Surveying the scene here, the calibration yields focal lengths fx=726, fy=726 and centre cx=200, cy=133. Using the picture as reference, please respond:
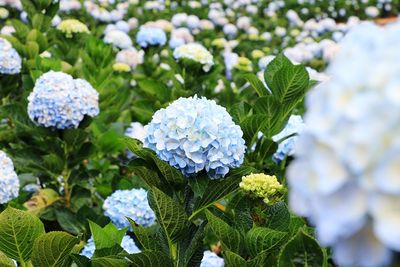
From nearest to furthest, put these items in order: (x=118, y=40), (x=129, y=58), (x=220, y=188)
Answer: (x=220, y=188) → (x=129, y=58) → (x=118, y=40)

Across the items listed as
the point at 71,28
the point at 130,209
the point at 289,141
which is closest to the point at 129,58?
the point at 71,28

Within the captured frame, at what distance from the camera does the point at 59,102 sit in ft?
7.16

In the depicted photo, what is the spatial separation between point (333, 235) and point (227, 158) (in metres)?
0.75

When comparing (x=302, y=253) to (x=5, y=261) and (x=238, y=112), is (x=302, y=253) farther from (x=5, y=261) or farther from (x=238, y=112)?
(x=238, y=112)

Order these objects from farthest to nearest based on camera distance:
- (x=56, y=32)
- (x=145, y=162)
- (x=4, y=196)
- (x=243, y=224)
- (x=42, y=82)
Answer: (x=56, y=32) → (x=42, y=82) → (x=4, y=196) → (x=145, y=162) → (x=243, y=224)

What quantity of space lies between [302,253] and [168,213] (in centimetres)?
41

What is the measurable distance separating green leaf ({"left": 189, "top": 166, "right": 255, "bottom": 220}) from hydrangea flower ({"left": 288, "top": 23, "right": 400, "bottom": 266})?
0.69 meters

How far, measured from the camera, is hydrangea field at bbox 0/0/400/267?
2.14 ft

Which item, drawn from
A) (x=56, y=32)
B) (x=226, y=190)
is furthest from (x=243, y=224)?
(x=56, y=32)

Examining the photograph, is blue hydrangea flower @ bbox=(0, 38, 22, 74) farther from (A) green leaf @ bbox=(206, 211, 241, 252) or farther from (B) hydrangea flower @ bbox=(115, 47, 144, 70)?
(A) green leaf @ bbox=(206, 211, 241, 252)

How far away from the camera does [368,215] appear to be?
65 cm

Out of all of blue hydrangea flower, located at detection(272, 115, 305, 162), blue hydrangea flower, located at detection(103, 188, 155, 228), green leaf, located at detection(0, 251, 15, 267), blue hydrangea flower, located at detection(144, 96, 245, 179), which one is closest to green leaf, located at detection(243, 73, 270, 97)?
blue hydrangea flower, located at detection(272, 115, 305, 162)

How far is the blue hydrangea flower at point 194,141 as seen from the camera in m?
1.38

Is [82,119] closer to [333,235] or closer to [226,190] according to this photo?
[226,190]
